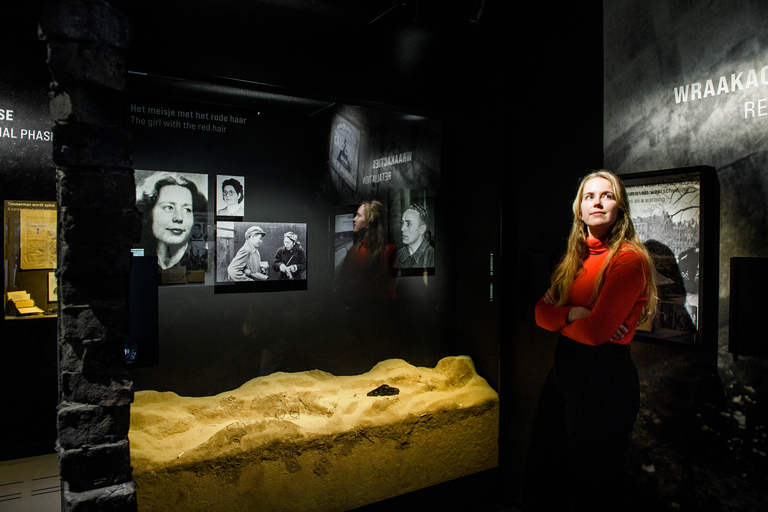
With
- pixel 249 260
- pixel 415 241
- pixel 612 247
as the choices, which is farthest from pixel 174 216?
pixel 612 247

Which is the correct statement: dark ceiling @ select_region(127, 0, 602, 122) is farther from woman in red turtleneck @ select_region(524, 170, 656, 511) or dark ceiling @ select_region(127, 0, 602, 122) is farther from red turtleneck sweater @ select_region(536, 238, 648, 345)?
red turtleneck sweater @ select_region(536, 238, 648, 345)

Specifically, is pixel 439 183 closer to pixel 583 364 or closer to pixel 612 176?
pixel 612 176

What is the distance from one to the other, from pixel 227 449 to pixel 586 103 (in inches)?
117

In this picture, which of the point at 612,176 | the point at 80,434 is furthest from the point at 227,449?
the point at 612,176

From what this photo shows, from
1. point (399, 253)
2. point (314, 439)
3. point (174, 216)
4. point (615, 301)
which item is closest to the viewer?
point (615, 301)

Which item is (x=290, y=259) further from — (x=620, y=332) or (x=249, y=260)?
(x=620, y=332)

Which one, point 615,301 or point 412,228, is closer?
point 615,301

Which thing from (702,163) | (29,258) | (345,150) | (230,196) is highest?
(345,150)

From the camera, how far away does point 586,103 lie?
10.3ft

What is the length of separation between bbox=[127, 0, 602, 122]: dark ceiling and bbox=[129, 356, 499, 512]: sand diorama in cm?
179

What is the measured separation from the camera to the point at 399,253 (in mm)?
3545

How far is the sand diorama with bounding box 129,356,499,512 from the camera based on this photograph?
2.66 meters

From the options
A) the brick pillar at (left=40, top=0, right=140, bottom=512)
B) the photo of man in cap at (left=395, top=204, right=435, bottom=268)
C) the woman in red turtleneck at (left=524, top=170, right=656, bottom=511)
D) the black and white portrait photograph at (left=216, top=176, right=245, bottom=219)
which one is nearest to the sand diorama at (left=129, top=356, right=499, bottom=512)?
the brick pillar at (left=40, top=0, right=140, bottom=512)

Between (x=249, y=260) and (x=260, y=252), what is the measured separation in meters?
0.08
